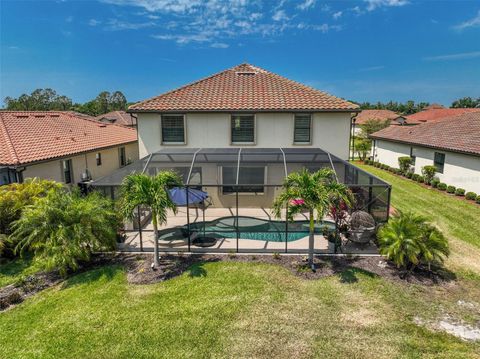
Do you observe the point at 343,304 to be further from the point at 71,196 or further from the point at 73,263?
the point at 71,196

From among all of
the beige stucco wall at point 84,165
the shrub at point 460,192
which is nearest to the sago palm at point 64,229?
the beige stucco wall at point 84,165

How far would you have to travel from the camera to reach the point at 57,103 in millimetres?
82375

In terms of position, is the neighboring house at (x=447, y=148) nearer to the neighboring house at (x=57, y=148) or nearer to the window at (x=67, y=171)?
the neighboring house at (x=57, y=148)

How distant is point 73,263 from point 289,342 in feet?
21.3

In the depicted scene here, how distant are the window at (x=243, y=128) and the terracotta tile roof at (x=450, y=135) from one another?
1332 centimetres

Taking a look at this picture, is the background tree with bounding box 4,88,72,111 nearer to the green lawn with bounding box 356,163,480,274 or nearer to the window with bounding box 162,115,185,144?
the window with bounding box 162,115,185,144

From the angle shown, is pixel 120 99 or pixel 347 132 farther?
pixel 120 99

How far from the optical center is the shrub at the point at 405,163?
83.7 feet

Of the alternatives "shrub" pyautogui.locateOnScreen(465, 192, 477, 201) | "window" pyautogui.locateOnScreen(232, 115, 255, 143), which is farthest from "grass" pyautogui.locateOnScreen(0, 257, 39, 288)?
"shrub" pyautogui.locateOnScreen(465, 192, 477, 201)

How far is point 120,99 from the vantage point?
99.4 m

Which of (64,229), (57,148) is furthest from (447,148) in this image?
(57,148)

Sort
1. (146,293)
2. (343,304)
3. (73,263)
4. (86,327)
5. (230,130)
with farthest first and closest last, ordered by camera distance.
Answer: (230,130), (73,263), (146,293), (343,304), (86,327)

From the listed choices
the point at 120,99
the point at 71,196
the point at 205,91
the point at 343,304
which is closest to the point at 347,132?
the point at 205,91

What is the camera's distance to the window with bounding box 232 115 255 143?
15852 millimetres
